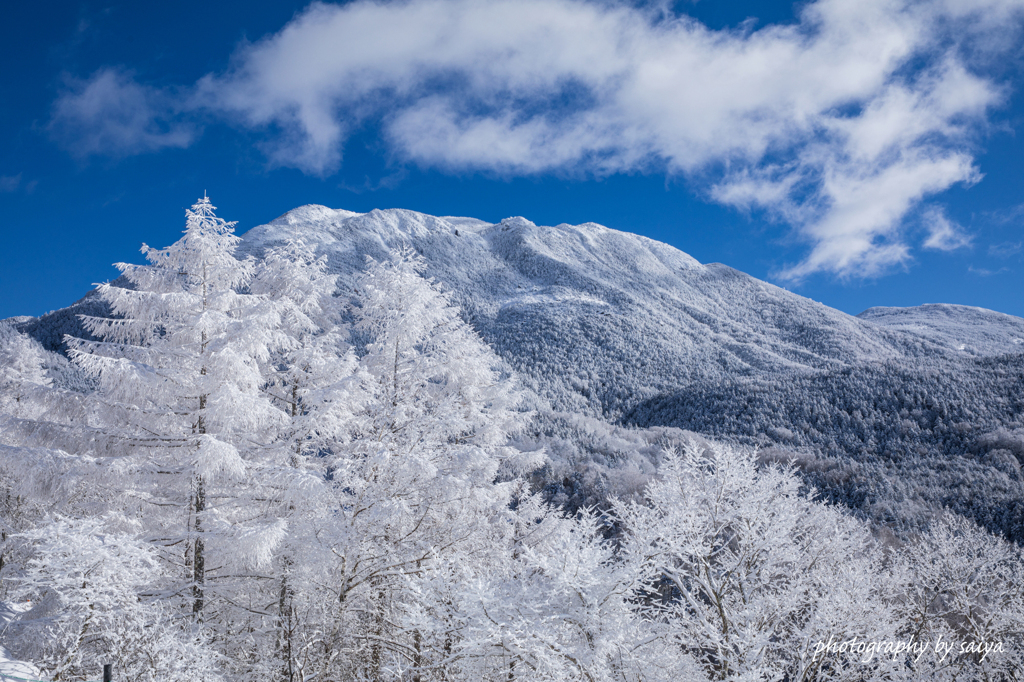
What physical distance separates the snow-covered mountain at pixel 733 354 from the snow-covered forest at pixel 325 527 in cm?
389

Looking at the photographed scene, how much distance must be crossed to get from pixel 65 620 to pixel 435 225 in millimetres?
127126

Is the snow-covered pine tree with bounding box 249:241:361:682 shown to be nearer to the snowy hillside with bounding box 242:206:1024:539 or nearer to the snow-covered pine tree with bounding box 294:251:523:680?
the snow-covered pine tree with bounding box 294:251:523:680

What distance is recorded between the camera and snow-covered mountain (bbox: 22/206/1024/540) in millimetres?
29766

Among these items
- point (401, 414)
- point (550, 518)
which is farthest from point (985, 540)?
point (401, 414)

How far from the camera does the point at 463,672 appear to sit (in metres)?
6.75

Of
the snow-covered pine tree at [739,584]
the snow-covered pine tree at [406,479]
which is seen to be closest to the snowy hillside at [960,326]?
the snow-covered pine tree at [739,584]

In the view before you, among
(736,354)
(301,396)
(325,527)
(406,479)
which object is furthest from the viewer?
(736,354)

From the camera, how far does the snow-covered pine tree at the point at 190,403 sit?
305 inches

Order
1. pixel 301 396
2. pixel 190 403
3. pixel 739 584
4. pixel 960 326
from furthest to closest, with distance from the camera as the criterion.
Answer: pixel 960 326 < pixel 301 396 < pixel 739 584 < pixel 190 403

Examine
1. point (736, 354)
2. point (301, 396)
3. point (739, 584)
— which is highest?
point (736, 354)

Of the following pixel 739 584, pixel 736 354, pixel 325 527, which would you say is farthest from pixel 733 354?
pixel 325 527

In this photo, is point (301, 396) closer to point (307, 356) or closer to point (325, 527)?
point (307, 356)

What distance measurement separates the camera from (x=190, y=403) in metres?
8.97

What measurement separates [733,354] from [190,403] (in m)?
73.6
